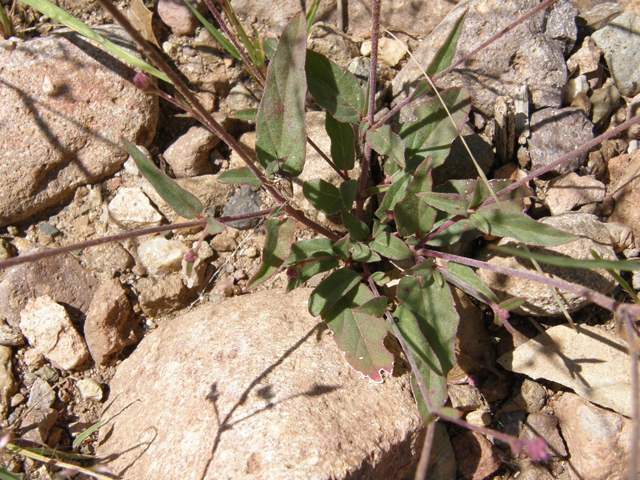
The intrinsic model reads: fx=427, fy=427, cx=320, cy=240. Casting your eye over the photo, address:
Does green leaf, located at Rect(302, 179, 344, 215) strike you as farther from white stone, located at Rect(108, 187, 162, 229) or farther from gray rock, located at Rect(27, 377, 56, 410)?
gray rock, located at Rect(27, 377, 56, 410)

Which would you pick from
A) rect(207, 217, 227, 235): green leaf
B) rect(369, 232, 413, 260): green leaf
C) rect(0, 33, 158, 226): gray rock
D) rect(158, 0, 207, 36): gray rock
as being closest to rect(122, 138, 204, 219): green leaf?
rect(207, 217, 227, 235): green leaf

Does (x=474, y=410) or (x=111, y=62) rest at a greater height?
(x=111, y=62)

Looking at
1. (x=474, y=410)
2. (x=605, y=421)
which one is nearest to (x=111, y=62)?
(x=474, y=410)

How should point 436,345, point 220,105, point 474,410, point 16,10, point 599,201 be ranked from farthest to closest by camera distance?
point 220,105 < point 16,10 < point 599,201 < point 474,410 < point 436,345

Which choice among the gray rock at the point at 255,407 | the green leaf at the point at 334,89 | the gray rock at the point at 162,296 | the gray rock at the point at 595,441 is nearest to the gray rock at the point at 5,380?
the gray rock at the point at 255,407

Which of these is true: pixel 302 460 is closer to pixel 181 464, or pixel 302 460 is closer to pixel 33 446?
pixel 181 464

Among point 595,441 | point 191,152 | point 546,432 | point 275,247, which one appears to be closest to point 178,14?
point 191,152

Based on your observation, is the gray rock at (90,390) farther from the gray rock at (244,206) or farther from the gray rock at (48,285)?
the gray rock at (244,206)
